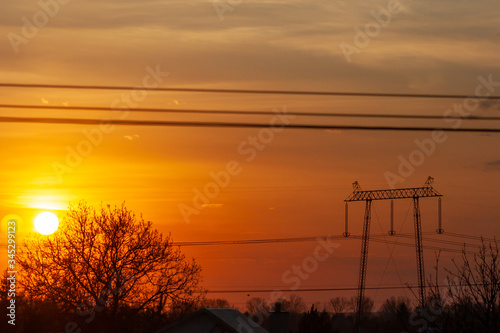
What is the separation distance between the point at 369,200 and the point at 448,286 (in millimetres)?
38348

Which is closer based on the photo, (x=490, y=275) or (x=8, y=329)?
(x=490, y=275)

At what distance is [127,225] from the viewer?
49.2 meters

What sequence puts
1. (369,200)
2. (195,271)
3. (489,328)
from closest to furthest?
1. (489,328)
2. (195,271)
3. (369,200)

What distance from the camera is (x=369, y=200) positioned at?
60750 millimetres

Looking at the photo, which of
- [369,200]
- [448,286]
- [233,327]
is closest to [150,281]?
[233,327]

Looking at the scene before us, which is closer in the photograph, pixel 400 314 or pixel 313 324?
pixel 400 314

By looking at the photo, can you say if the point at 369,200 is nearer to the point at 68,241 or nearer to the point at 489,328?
the point at 68,241

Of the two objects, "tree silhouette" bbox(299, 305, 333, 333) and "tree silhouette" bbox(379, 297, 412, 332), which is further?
"tree silhouette" bbox(299, 305, 333, 333)

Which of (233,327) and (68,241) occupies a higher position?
(68,241)

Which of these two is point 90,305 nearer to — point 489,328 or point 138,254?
point 138,254

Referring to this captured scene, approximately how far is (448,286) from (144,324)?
28722 millimetres

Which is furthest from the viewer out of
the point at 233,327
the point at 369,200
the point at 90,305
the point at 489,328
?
the point at 369,200

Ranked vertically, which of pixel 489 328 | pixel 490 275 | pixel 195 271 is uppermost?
pixel 195 271

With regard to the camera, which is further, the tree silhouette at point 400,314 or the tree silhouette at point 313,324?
the tree silhouette at point 313,324
